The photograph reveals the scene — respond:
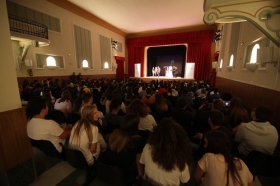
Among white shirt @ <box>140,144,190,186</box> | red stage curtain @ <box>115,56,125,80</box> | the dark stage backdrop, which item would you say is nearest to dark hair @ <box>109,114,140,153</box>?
white shirt @ <box>140,144,190,186</box>

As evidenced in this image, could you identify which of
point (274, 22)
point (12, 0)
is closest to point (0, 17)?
point (274, 22)

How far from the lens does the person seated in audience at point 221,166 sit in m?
0.92

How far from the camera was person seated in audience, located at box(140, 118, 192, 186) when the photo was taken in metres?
1.00

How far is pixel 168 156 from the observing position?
0.98m

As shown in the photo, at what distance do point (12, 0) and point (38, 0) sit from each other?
105 cm

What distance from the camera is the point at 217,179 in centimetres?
96

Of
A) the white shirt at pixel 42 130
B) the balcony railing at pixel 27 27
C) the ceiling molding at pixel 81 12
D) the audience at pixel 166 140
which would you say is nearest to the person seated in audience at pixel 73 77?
the balcony railing at pixel 27 27

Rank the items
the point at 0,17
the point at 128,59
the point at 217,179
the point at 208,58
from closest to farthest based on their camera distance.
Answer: the point at 217,179 < the point at 0,17 < the point at 208,58 < the point at 128,59

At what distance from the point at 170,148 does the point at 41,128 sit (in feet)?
4.92

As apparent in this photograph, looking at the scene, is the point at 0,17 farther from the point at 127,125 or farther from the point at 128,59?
the point at 128,59

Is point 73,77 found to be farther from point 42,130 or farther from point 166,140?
point 166,140

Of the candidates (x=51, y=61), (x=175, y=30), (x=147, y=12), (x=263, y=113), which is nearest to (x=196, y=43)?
(x=175, y=30)

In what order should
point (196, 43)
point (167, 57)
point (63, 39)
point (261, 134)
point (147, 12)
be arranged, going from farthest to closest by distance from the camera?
point (167, 57) < point (196, 43) < point (147, 12) < point (63, 39) < point (261, 134)

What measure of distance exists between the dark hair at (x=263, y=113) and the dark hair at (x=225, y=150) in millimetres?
809
